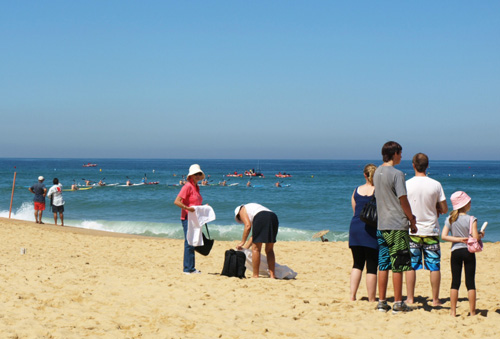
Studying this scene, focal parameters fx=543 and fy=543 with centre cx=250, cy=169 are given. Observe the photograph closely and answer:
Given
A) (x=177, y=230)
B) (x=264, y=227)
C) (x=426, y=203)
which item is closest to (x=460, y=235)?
(x=426, y=203)

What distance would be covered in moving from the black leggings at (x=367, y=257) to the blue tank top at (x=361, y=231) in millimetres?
74

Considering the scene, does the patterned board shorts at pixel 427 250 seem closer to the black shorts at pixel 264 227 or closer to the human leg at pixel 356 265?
the human leg at pixel 356 265

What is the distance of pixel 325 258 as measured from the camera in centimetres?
1171

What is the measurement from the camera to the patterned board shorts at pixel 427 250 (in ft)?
18.3

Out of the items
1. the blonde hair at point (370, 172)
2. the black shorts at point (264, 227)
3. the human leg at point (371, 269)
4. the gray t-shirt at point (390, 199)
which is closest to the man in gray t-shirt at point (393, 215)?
the gray t-shirt at point (390, 199)

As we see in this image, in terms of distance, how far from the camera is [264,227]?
7.43 meters

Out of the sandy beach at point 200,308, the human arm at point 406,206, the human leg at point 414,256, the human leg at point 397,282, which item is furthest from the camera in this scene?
the human leg at point 414,256

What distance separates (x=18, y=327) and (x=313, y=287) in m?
3.74

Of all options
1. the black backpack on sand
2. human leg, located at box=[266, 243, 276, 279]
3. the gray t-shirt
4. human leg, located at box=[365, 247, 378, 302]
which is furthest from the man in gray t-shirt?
the black backpack on sand

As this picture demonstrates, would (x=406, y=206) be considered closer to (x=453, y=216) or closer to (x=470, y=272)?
(x=453, y=216)

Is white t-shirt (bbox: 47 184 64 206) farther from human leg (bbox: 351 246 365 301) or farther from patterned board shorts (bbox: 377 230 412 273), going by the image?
patterned board shorts (bbox: 377 230 412 273)

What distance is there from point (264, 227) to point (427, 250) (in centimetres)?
245

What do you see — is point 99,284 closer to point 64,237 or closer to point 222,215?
point 64,237

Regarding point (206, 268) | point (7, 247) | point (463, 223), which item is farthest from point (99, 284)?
point (7, 247)
